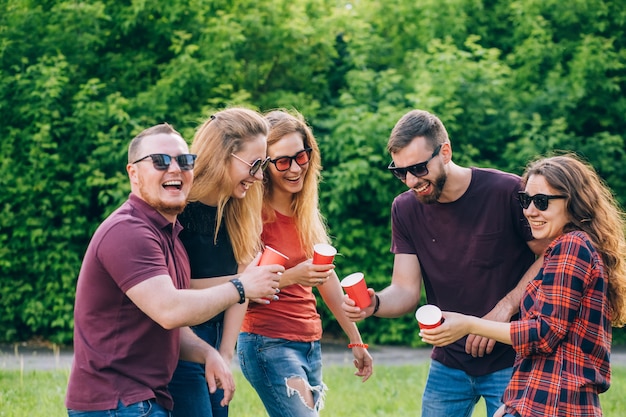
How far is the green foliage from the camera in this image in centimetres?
1059

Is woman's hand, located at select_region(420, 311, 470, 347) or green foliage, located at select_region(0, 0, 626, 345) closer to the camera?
woman's hand, located at select_region(420, 311, 470, 347)

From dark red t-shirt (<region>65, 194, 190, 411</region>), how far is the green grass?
359cm

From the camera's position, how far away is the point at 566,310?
3656 millimetres

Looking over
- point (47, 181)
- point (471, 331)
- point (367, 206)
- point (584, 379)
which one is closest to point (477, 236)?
point (471, 331)

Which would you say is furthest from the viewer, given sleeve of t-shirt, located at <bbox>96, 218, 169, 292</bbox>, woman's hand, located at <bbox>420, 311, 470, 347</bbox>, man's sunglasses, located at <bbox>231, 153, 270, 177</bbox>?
man's sunglasses, located at <bbox>231, 153, 270, 177</bbox>

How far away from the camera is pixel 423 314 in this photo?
3934 millimetres

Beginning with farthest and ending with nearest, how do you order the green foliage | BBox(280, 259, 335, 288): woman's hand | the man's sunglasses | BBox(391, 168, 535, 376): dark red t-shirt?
the green foliage → BBox(391, 168, 535, 376): dark red t-shirt → BBox(280, 259, 335, 288): woman's hand → the man's sunglasses

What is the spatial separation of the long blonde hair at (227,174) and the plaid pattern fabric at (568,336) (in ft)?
4.74

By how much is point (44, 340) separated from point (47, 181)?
2036mm

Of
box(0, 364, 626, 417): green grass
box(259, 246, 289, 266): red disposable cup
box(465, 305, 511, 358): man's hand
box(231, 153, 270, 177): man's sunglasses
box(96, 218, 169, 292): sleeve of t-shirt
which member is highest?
box(231, 153, 270, 177): man's sunglasses

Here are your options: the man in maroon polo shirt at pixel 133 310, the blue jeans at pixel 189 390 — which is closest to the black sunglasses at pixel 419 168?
the man in maroon polo shirt at pixel 133 310

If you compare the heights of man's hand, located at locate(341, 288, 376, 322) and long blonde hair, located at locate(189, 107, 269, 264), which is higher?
long blonde hair, located at locate(189, 107, 269, 264)

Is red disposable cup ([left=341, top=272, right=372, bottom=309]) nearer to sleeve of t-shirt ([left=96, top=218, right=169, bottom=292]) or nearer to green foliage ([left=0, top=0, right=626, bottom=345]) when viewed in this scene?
sleeve of t-shirt ([left=96, top=218, right=169, bottom=292])

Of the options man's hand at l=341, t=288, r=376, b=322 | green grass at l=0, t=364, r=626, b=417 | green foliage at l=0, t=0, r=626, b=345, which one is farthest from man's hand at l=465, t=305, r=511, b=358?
green foliage at l=0, t=0, r=626, b=345
